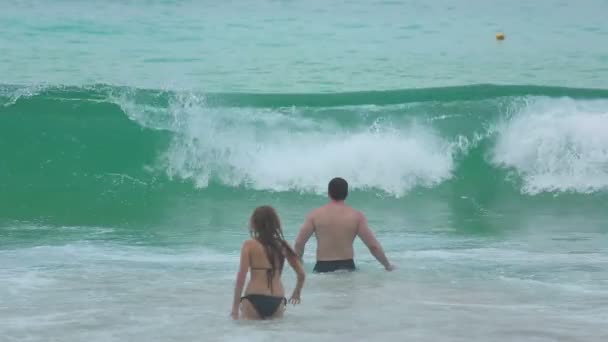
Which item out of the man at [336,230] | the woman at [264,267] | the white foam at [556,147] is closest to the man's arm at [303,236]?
the man at [336,230]

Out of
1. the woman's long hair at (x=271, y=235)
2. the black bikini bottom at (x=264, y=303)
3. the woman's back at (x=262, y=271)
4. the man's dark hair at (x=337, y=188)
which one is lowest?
the black bikini bottom at (x=264, y=303)

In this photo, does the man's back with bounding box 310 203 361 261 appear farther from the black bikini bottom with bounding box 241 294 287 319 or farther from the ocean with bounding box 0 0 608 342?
the black bikini bottom with bounding box 241 294 287 319

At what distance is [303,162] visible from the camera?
1465 centimetres

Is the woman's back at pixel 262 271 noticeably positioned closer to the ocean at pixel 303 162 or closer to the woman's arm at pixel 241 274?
the woman's arm at pixel 241 274

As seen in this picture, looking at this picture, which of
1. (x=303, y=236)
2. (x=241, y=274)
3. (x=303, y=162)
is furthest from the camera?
(x=303, y=162)

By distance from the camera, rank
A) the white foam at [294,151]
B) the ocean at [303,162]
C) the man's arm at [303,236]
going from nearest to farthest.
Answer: the ocean at [303,162], the man's arm at [303,236], the white foam at [294,151]

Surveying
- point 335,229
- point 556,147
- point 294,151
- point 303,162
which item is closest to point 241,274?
point 335,229

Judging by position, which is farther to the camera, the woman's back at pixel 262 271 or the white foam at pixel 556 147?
the white foam at pixel 556 147

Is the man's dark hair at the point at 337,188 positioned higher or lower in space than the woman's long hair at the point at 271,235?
higher

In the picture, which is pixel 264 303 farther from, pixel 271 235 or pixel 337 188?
pixel 337 188

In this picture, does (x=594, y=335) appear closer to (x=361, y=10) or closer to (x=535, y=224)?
(x=535, y=224)

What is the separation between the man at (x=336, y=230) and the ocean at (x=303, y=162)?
0.67 feet

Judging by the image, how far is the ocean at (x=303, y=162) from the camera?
7.11 m

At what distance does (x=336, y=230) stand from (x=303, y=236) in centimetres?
27
